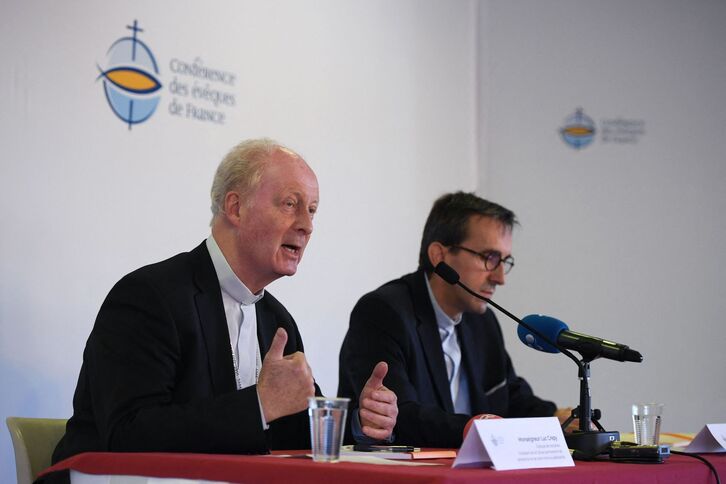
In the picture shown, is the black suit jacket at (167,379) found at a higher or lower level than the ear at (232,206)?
lower

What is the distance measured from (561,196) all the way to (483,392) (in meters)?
2.32

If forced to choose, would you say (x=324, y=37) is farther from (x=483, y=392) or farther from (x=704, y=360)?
(x=704, y=360)

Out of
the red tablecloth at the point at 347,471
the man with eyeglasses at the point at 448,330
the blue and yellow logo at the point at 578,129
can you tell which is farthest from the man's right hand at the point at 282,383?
the blue and yellow logo at the point at 578,129

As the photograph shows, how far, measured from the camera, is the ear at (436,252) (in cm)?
356

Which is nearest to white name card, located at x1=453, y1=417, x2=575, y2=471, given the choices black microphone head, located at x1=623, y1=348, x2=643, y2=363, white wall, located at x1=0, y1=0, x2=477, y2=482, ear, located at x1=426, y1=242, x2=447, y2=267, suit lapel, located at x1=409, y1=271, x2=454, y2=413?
black microphone head, located at x1=623, y1=348, x2=643, y2=363

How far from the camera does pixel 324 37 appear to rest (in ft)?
15.7

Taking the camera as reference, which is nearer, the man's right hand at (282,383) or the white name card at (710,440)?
the man's right hand at (282,383)

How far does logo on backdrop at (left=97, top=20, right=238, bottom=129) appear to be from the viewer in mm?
3740

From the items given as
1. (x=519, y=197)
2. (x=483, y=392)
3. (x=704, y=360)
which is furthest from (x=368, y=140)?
(x=704, y=360)

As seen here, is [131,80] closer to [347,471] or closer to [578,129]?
[347,471]

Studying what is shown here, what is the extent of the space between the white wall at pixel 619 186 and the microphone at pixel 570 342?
129 inches

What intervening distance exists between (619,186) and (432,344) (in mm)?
2646

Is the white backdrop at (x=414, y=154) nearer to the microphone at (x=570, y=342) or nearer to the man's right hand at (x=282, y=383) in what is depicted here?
the man's right hand at (x=282, y=383)

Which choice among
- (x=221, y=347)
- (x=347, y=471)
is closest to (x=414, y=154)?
(x=221, y=347)
